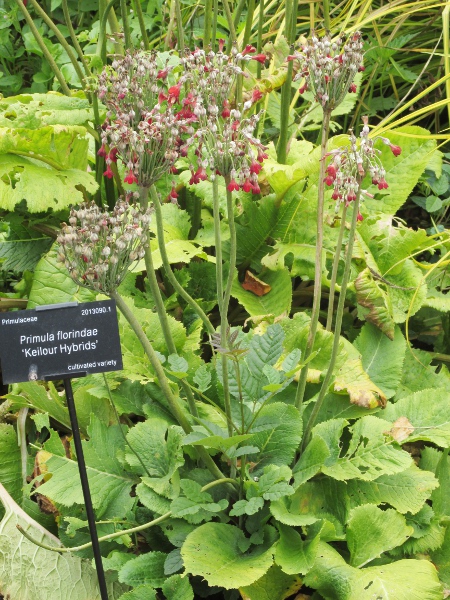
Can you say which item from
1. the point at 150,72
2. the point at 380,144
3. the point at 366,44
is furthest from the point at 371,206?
the point at 150,72

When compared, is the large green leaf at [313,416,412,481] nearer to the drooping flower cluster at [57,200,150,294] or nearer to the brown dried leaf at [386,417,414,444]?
the brown dried leaf at [386,417,414,444]

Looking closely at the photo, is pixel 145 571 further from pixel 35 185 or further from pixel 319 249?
pixel 35 185

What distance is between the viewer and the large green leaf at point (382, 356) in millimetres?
2188

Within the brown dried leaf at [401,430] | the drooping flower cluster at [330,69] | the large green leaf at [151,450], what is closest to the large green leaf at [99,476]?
the large green leaf at [151,450]

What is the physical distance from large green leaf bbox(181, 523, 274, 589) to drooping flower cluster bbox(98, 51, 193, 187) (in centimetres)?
81

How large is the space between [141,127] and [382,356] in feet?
3.86

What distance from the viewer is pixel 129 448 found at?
6.08 feet

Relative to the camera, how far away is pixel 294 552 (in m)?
1.67

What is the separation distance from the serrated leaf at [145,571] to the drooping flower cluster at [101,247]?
691 mm

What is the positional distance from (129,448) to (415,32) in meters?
2.93

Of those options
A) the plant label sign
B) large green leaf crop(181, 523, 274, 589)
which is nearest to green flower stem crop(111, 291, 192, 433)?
the plant label sign

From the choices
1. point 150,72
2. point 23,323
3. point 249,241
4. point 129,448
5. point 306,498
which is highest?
point 150,72

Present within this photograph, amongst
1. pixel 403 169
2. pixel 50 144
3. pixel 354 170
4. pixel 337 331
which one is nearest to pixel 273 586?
pixel 337 331

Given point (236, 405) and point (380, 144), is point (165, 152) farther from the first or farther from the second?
point (380, 144)
